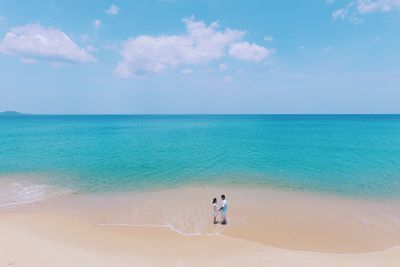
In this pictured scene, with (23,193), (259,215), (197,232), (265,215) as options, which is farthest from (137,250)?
(23,193)

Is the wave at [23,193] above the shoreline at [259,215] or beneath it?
above

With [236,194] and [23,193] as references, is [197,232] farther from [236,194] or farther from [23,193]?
[23,193]

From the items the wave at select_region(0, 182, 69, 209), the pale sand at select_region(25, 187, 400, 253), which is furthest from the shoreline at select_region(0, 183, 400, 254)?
the wave at select_region(0, 182, 69, 209)

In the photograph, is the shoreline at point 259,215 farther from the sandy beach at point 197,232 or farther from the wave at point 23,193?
the wave at point 23,193

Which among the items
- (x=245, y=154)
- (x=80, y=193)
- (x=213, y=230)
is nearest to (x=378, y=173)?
(x=245, y=154)

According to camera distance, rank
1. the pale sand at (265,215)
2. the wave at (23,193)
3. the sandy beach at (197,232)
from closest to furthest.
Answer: the sandy beach at (197,232) → the pale sand at (265,215) → the wave at (23,193)

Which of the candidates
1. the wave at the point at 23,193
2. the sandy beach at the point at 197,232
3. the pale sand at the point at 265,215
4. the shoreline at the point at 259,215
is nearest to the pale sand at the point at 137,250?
the sandy beach at the point at 197,232

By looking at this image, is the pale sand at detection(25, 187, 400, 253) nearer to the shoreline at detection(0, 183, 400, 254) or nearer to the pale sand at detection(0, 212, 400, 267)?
the shoreline at detection(0, 183, 400, 254)
